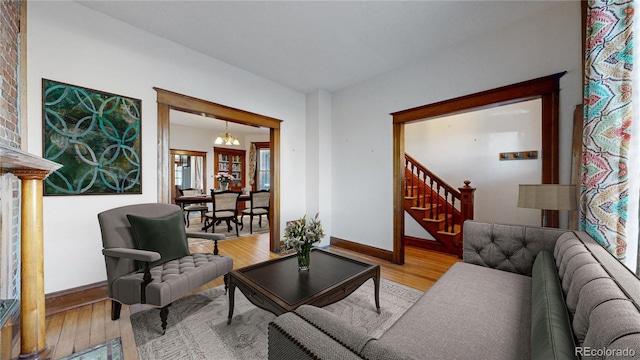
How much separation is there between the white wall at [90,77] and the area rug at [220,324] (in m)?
0.92

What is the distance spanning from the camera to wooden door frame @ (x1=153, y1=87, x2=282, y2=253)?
110 inches

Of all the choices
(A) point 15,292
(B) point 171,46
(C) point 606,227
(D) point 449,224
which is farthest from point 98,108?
(D) point 449,224

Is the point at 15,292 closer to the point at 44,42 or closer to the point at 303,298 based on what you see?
the point at 44,42

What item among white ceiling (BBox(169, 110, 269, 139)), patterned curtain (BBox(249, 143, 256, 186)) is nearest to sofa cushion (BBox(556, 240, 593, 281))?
white ceiling (BBox(169, 110, 269, 139))

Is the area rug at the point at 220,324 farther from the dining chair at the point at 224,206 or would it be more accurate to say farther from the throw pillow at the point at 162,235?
the dining chair at the point at 224,206

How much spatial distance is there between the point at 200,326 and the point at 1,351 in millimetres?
1103

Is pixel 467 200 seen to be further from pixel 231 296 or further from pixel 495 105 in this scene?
pixel 231 296

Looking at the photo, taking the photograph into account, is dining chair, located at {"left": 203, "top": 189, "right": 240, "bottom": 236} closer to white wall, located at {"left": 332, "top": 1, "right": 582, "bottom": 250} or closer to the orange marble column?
white wall, located at {"left": 332, "top": 1, "right": 582, "bottom": 250}

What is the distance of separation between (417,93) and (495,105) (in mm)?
931

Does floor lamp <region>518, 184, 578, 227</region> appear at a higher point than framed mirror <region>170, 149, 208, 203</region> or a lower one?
lower

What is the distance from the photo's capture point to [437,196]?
427cm

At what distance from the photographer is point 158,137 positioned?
9.09ft

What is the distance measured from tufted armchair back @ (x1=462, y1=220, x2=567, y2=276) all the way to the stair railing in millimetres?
1821

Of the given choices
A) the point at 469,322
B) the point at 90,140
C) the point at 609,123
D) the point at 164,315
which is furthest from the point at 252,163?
the point at 609,123
